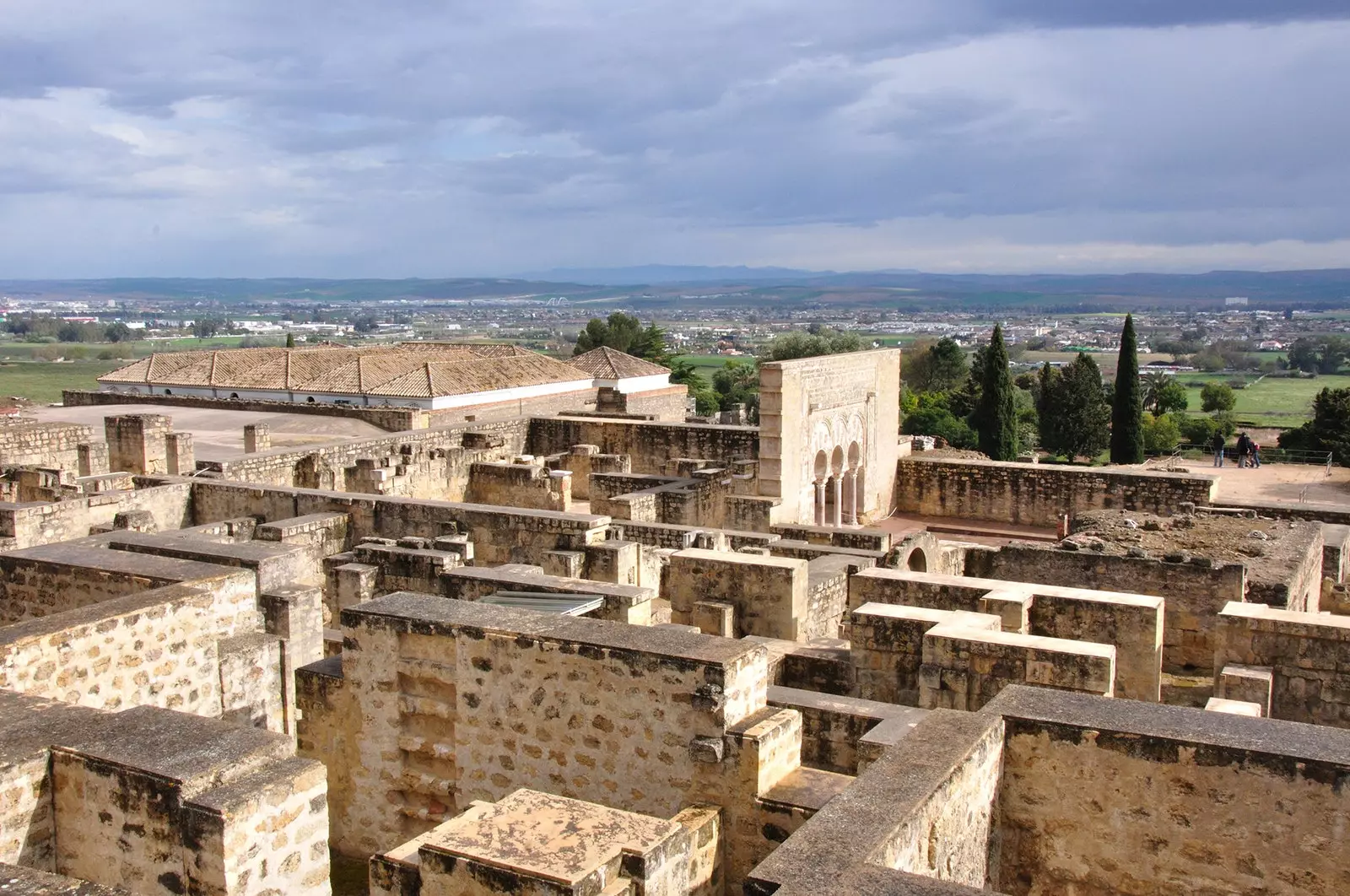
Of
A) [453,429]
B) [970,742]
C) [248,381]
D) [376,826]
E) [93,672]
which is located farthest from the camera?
[248,381]

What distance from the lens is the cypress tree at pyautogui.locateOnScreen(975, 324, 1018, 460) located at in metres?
36.6

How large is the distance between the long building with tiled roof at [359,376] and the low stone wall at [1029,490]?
18601 millimetres

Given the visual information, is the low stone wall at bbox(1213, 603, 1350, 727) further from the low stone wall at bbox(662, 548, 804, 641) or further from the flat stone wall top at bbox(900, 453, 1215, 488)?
the flat stone wall top at bbox(900, 453, 1215, 488)

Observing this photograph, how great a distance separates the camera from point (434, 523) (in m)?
13.2

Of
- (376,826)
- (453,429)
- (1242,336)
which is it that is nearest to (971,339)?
(1242,336)

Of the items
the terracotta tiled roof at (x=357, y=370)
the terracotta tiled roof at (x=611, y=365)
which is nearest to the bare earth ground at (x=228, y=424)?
the terracotta tiled roof at (x=357, y=370)

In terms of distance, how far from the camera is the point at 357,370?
39156 mm

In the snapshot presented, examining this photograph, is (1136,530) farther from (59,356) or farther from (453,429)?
(59,356)

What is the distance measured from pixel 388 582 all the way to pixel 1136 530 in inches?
378

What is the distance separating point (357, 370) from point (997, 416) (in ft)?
70.5

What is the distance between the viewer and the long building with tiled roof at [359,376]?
37094 millimetres

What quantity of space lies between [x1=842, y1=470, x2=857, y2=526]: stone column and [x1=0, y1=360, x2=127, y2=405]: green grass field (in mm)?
56952

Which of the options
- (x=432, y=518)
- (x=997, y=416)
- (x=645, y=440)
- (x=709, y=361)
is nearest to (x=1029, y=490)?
(x=645, y=440)

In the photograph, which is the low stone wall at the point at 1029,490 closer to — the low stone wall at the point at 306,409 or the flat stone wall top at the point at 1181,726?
the low stone wall at the point at 306,409
